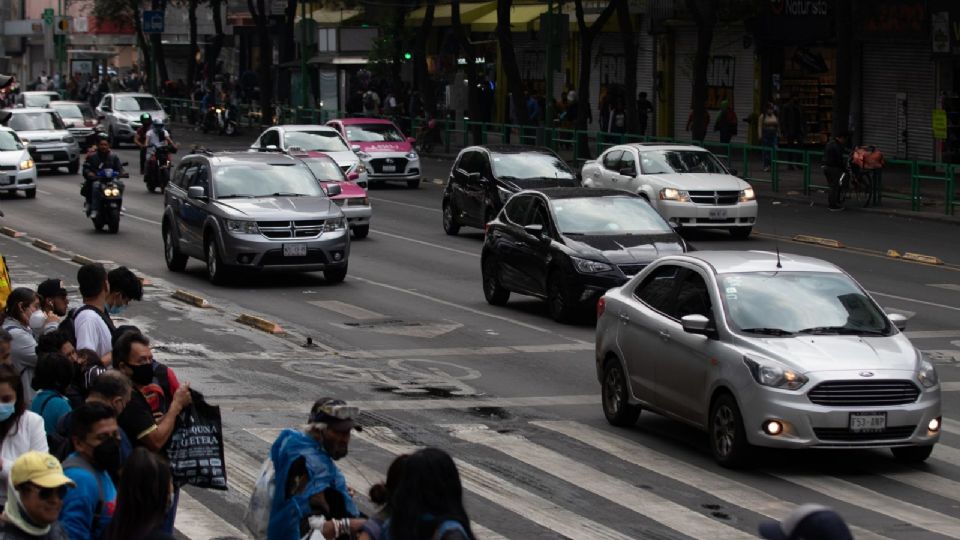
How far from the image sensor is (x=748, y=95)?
5138 cm

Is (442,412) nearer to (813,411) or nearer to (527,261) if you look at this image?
(813,411)

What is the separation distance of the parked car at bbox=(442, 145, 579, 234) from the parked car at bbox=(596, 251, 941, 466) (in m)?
15.6

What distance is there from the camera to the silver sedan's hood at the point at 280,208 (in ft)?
80.0

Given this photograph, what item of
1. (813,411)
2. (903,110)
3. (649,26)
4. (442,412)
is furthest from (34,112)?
(813,411)

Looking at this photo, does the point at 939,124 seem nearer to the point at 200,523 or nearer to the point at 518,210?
the point at 518,210

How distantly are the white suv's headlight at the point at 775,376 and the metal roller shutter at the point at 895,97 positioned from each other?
3247cm

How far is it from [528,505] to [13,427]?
14.2 ft

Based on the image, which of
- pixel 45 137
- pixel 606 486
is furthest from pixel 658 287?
pixel 45 137

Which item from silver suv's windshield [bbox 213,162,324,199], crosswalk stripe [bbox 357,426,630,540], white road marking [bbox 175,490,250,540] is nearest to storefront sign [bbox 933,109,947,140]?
silver suv's windshield [bbox 213,162,324,199]

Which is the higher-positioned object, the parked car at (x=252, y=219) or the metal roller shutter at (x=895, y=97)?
the metal roller shutter at (x=895, y=97)

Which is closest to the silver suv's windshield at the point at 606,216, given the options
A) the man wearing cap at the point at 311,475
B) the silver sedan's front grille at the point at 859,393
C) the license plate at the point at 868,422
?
the silver sedan's front grille at the point at 859,393

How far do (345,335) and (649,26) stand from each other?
121 feet

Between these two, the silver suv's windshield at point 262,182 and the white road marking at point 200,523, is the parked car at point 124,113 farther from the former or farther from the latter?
the white road marking at point 200,523

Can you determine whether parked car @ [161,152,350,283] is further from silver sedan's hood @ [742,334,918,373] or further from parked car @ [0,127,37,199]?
parked car @ [0,127,37,199]
